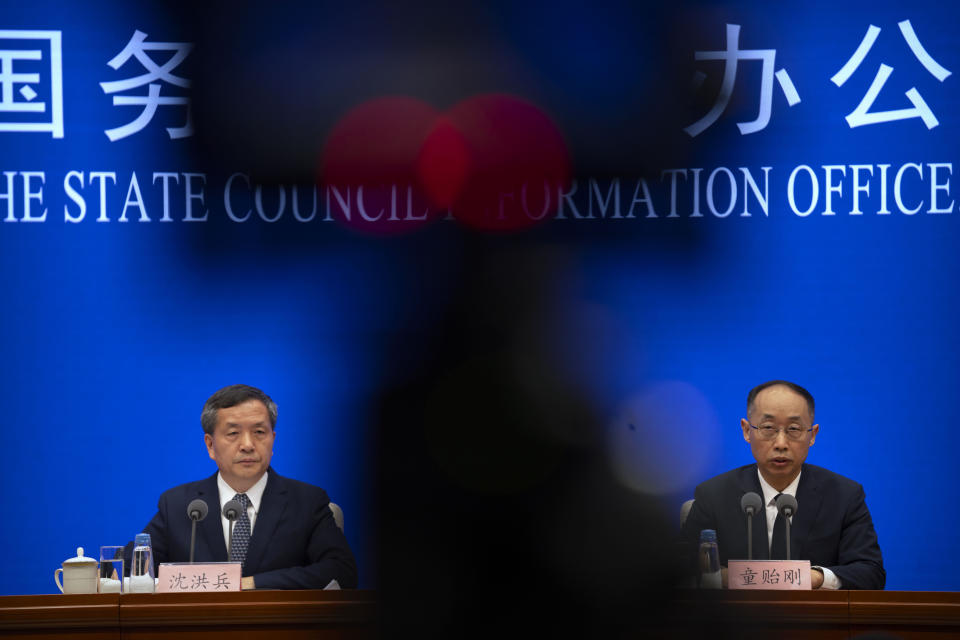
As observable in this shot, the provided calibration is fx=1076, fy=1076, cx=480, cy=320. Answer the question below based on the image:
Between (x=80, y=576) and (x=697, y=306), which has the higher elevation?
(x=697, y=306)

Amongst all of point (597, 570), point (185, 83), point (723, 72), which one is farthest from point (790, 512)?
point (185, 83)

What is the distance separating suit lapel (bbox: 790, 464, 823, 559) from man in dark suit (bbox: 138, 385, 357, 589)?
0.99 m

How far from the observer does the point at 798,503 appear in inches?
97.7

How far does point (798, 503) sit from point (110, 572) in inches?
59.8

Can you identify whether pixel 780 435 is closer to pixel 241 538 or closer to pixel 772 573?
pixel 772 573

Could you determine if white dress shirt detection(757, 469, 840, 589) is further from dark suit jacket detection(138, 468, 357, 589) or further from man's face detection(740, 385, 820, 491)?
dark suit jacket detection(138, 468, 357, 589)

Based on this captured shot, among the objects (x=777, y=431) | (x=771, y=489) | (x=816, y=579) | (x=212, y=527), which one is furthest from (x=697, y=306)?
(x=212, y=527)

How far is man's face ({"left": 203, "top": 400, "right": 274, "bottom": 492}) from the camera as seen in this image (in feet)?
8.41

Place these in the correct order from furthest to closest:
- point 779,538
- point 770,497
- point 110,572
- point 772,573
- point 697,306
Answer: point 697,306, point 770,497, point 779,538, point 110,572, point 772,573

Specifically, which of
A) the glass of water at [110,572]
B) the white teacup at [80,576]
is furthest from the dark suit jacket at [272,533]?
the white teacup at [80,576]

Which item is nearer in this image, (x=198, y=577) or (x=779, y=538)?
(x=198, y=577)

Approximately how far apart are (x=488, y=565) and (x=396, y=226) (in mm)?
222

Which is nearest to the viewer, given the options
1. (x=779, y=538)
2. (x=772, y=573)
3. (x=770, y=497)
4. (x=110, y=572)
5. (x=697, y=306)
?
(x=772, y=573)

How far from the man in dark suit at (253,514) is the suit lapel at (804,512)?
0.99m
